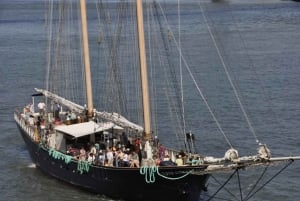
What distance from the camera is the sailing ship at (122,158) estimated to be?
36312mm

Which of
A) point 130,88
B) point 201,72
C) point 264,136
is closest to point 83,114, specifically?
point 264,136

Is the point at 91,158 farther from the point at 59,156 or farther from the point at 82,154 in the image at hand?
the point at 59,156

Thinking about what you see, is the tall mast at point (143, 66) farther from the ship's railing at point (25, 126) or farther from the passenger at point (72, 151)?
the ship's railing at point (25, 126)

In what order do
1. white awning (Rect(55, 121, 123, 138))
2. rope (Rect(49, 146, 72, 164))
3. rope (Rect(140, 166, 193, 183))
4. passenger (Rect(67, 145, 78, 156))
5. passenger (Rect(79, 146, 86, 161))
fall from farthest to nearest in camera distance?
white awning (Rect(55, 121, 123, 138)), passenger (Rect(67, 145, 78, 156)), rope (Rect(49, 146, 72, 164)), passenger (Rect(79, 146, 86, 161)), rope (Rect(140, 166, 193, 183))

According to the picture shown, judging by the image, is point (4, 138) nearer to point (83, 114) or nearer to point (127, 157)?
point (83, 114)

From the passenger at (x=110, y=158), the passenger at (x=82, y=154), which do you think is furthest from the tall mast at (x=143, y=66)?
the passenger at (x=82, y=154)

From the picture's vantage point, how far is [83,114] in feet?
161

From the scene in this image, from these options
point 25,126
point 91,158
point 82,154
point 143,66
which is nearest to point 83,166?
point 91,158

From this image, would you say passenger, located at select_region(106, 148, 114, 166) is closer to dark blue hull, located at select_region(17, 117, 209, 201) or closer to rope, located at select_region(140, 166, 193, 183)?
dark blue hull, located at select_region(17, 117, 209, 201)

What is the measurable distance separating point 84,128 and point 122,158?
575 cm

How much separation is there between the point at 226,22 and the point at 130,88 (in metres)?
87.0

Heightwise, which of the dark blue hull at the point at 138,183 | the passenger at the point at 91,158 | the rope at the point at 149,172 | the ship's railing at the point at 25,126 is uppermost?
the ship's railing at the point at 25,126

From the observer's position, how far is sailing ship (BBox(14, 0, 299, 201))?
3631 centimetres

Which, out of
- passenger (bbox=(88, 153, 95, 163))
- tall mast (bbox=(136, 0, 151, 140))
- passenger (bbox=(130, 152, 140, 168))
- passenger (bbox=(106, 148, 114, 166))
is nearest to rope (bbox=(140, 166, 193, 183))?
passenger (bbox=(130, 152, 140, 168))
